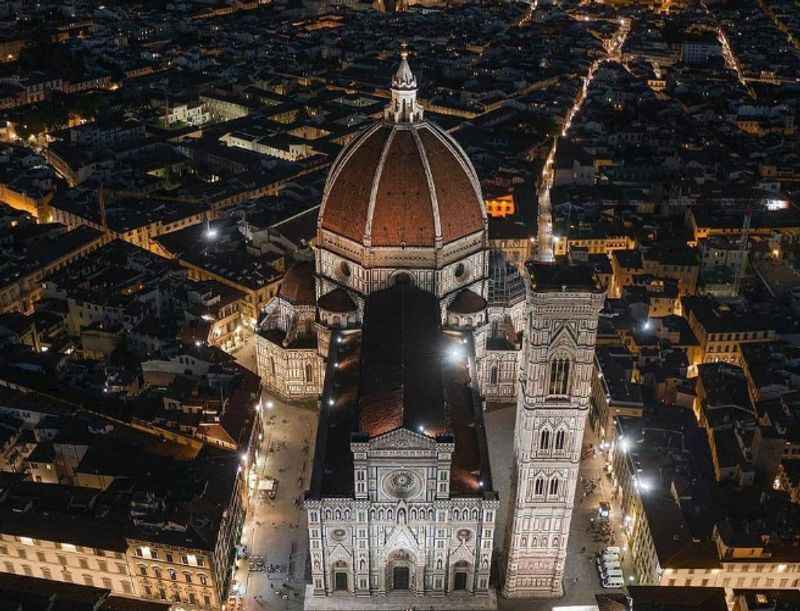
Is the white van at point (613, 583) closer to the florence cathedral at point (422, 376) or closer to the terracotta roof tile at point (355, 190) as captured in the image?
the florence cathedral at point (422, 376)

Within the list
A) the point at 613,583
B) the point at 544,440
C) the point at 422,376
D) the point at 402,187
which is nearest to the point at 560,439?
the point at 544,440

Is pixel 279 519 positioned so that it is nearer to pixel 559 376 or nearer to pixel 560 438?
pixel 560 438

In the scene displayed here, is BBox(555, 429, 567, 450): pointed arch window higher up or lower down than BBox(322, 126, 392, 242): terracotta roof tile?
lower down

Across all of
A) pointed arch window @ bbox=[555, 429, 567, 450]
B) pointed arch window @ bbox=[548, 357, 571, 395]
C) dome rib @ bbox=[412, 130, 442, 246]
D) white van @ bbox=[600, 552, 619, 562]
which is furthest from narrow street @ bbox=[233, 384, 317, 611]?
pointed arch window @ bbox=[548, 357, 571, 395]

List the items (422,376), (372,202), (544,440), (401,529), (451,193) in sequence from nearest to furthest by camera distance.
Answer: (544,440)
(401,529)
(422,376)
(372,202)
(451,193)

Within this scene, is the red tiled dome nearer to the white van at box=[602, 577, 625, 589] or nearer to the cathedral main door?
the cathedral main door
